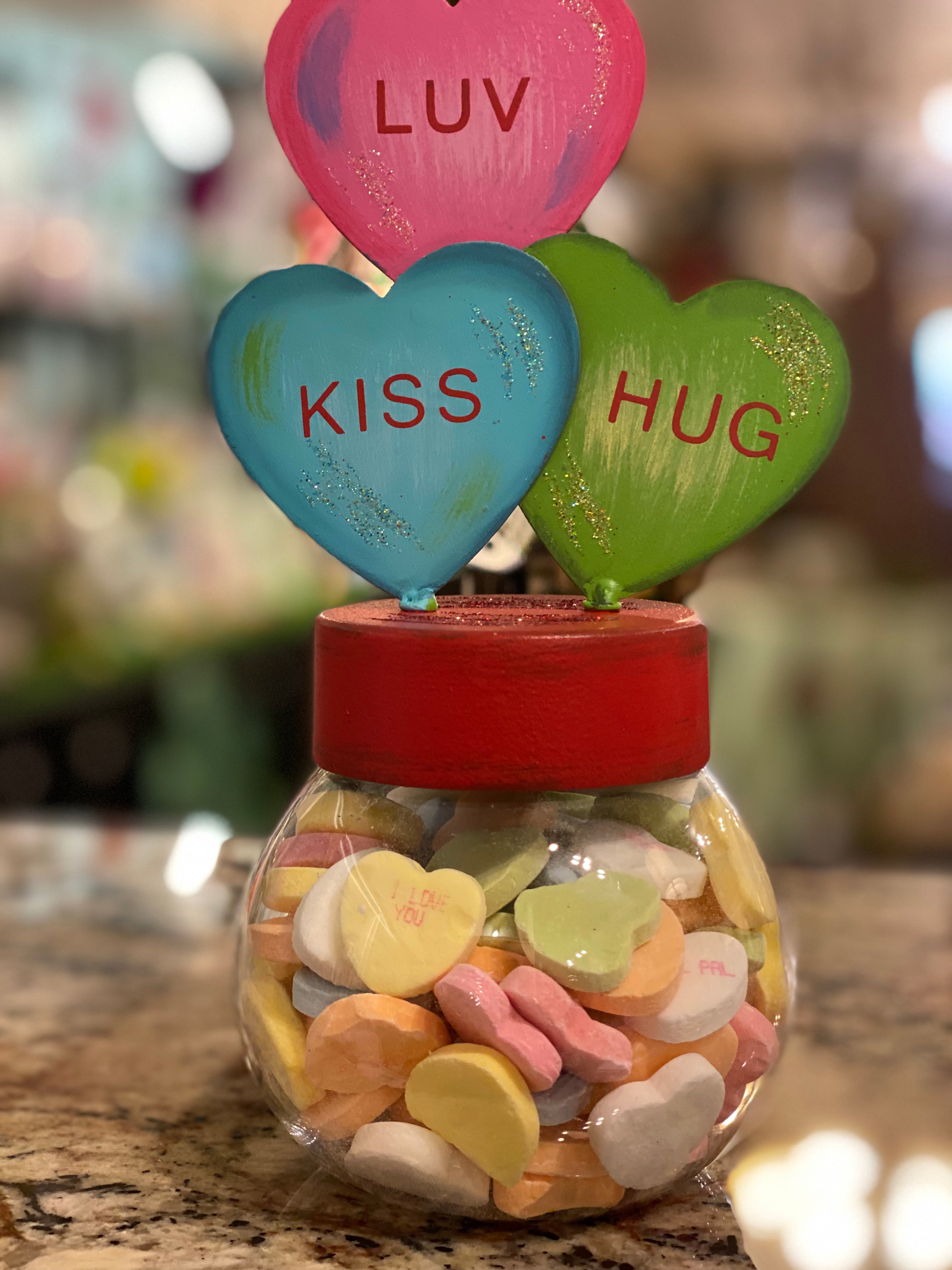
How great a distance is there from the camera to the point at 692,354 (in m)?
0.55


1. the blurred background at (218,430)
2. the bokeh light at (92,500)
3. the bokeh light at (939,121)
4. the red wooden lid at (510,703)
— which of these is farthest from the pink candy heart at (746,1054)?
the bokeh light at (939,121)

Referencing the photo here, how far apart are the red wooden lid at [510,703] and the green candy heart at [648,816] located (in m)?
0.01

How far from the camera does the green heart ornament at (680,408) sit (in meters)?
0.54

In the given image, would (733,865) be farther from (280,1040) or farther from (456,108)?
(456,108)

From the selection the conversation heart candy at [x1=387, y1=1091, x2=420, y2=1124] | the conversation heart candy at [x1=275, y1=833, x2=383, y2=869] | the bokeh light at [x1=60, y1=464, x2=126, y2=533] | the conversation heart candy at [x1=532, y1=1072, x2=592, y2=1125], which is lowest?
the conversation heart candy at [x1=387, y1=1091, x2=420, y2=1124]

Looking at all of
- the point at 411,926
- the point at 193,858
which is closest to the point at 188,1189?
the point at 411,926

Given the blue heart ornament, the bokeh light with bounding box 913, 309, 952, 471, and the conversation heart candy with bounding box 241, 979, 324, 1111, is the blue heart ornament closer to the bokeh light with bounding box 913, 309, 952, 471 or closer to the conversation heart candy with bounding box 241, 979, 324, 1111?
the conversation heart candy with bounding box 241, 979, 324, 1111

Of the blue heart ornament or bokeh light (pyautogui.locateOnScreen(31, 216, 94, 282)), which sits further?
bokeh light (pyautogui.locateOnScreen(31, 216, 94, 282))

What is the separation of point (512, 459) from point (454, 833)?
151 mm

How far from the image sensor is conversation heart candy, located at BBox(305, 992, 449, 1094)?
47cm

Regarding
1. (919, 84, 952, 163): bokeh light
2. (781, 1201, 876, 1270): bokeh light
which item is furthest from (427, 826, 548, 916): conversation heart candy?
(919, 84, 952, 163): bokeh light

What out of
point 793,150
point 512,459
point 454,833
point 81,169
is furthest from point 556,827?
point 793,150

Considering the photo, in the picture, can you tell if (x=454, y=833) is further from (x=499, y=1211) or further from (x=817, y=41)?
(x=817, y=41)

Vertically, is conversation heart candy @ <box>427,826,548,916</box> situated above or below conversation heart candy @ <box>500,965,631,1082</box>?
above
